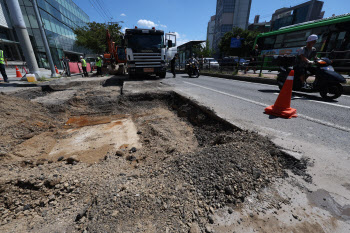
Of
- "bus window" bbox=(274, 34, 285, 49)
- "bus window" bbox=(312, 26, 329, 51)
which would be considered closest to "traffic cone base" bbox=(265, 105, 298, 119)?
"bus window" bbox=(312, 26, 329, 51)

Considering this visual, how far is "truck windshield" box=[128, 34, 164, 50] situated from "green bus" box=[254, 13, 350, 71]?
7.33m

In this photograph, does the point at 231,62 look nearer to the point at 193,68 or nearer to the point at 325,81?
the point at 193,68

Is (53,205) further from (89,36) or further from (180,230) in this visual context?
(89,36)

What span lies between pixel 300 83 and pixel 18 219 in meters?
6.85

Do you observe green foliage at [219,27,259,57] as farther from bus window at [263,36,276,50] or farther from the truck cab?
the truck cab

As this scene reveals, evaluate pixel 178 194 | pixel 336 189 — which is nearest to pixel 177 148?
pixel 178 194

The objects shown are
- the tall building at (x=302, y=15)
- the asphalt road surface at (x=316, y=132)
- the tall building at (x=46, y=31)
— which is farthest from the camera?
the tall building at (x=302, y=15)

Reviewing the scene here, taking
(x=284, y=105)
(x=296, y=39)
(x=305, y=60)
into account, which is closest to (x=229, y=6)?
(x=296, y=39)

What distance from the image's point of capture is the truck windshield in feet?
29.4

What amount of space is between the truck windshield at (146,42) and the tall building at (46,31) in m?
20.1

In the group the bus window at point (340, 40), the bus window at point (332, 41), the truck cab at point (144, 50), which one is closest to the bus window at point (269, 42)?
the bus window at point (332, 41)

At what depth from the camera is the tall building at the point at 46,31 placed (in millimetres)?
20562

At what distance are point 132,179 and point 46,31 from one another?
29.0 metres

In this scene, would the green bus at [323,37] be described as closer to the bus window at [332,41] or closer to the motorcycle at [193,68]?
the bus window at [332,41]
